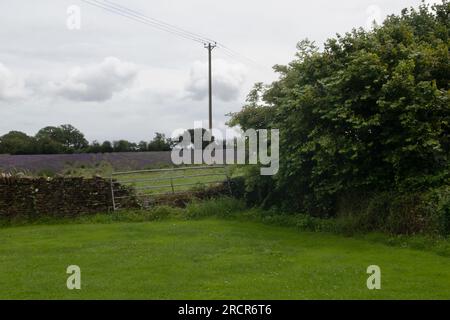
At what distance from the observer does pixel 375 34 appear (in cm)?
1505

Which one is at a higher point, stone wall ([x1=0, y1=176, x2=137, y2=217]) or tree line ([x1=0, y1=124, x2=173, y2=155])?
tree line ([x1=0, y1=124, x2=173, y2=155])

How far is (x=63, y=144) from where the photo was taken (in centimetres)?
5522

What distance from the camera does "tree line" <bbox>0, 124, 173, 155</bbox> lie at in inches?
1891

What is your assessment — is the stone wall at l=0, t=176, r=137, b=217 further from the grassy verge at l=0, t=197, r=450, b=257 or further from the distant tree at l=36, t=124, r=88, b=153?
the distant tree at l=36, t=124, r=88, b=153

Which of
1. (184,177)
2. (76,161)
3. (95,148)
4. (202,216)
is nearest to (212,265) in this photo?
(202,216)

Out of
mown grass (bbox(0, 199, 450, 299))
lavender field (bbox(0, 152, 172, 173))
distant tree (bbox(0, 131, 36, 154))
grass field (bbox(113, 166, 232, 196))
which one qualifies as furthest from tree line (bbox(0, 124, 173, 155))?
mown grass (bbox(0, 199, 450, 299))

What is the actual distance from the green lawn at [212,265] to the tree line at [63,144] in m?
34.7

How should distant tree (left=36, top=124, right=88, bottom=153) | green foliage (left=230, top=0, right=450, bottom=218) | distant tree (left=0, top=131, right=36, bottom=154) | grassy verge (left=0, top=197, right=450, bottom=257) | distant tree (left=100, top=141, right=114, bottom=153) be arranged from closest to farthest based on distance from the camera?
green foliage (left=230, top=0, right=450, bottom=218) → grassy verge (left=0, top=197, right=450, bottom=257) → distant tree (left=0, top=131, right=36, bottom=154) → distant tree (left=100, top=141, right=114, bottom=153) → distant tree (left=36, top=124, right=88, bottom=153)

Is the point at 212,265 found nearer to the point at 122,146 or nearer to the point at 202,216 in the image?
the point at 202,216

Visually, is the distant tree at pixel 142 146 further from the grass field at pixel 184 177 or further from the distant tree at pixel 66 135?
the grass field at pixel 184 177

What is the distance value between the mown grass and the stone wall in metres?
1.55

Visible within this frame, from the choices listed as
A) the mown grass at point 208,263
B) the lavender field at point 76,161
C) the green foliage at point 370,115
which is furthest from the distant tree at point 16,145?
the green foliage at point 370,115
